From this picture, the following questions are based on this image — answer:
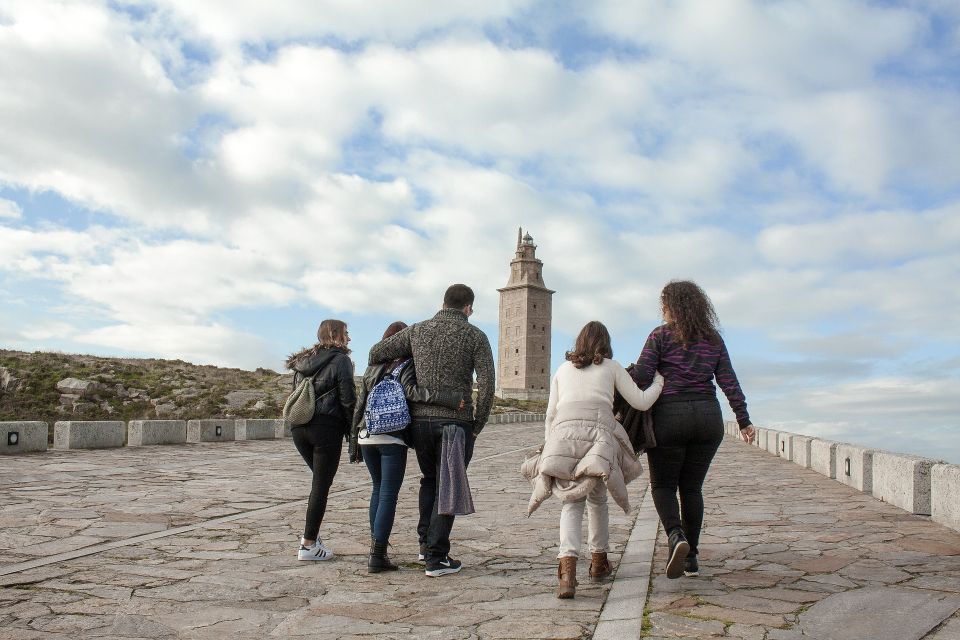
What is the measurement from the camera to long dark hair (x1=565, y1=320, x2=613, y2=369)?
4996 mm

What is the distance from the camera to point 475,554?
239 inches

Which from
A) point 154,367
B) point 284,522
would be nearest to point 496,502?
point 284,522

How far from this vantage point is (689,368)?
5.09 meters

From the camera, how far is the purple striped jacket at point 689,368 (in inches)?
201

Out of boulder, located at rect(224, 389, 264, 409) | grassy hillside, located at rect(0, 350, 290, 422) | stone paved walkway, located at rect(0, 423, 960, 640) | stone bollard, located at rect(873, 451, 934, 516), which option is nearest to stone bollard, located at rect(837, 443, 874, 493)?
stone bollard, located at rect(873, 451, 934, 516)

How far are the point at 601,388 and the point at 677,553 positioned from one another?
1.09m

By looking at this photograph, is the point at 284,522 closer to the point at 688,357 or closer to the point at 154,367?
the point at 688,357

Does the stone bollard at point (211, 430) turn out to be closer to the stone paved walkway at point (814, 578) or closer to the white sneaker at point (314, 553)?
the stone paved walkway at point (814, 578)

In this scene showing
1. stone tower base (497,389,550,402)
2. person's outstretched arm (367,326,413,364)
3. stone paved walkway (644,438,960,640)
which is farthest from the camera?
stone tower base (497,389,550,402)

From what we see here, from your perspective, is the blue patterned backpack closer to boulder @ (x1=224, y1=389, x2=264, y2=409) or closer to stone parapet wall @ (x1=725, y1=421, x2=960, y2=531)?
stone parapet wall @ (x1=725, y1=421, x2=960, y2=531)

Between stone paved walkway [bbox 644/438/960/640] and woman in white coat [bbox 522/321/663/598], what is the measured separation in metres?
0.52

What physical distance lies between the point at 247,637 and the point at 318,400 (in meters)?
2.12

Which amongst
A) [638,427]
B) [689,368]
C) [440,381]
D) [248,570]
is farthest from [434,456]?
[689,368]

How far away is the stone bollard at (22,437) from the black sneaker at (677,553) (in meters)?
13.0
